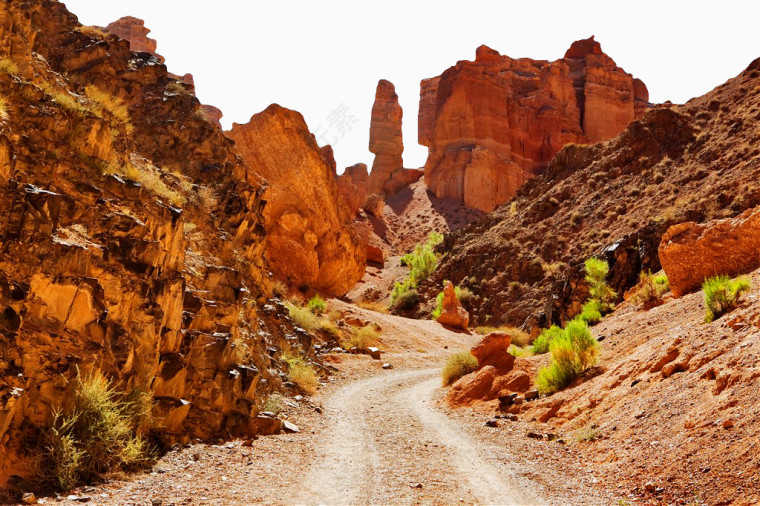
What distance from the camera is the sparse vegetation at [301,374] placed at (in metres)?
15.1

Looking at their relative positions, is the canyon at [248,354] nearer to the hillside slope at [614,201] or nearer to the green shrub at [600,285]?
the green shrub at [600,285]

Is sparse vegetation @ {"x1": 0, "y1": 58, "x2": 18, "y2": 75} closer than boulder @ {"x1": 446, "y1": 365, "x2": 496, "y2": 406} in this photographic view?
Yes

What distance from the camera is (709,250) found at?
12984 mm

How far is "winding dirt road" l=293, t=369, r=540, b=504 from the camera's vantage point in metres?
7.07

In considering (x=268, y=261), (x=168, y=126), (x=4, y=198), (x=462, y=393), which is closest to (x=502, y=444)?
(x=462, y=393)

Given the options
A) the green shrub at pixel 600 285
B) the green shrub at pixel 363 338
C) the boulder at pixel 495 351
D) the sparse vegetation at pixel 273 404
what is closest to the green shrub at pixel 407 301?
Result: the green shrub at pixel 363 338

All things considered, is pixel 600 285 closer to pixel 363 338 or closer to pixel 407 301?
pixel 363 338

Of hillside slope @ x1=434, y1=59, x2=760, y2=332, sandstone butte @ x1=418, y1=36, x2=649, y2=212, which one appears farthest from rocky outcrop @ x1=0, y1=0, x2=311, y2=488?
sandstone butte @ x1=418, y1=36, x2=649, y2=212

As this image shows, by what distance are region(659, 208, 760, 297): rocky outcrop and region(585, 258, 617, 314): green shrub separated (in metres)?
4.97

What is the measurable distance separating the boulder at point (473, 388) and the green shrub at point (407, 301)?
29676 mm

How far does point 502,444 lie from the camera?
990 centimetres

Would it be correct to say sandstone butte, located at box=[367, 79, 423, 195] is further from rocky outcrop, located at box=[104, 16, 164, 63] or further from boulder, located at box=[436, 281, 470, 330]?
boulder, located at box=[436, 281, 470, 330]

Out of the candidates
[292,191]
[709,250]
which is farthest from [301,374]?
[292,191]

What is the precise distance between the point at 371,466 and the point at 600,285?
48.3ft
